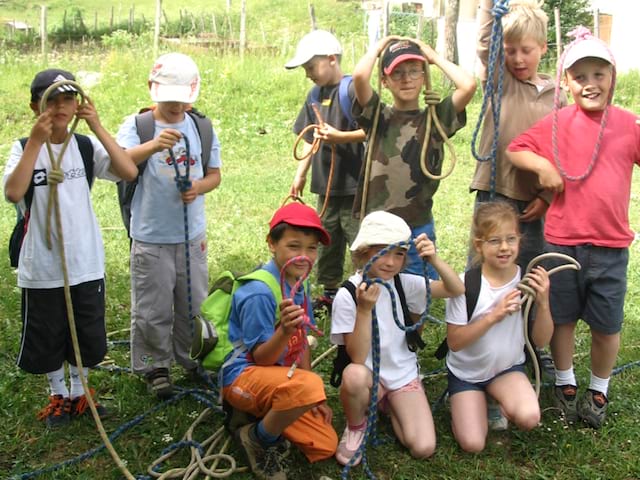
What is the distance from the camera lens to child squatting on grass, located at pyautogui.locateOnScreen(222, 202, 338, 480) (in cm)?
306

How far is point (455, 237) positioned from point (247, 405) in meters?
3.66

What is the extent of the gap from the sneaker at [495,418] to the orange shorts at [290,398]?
78cm

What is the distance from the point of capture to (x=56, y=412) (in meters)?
3.56

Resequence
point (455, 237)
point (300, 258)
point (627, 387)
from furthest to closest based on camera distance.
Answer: point (455, 237)
point (627, 387)
point (300, 258)

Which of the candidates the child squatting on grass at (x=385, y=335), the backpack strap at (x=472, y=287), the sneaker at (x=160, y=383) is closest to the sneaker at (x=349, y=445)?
the child squatting on grass at (x=385, y=335)

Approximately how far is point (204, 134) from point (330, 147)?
1050 mm

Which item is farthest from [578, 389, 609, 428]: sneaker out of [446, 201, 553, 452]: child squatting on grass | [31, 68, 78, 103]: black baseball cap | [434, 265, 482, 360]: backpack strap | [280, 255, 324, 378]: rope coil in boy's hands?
[31, 68, 78, 103]: black baseball cap

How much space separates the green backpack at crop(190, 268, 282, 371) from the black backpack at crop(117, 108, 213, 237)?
802 millimetres

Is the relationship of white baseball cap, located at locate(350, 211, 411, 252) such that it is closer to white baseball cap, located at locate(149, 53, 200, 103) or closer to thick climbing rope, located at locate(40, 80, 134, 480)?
white baseball cap, located at locate(149, 53, 200, 103)

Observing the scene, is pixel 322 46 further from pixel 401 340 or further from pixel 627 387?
pixel 627 387

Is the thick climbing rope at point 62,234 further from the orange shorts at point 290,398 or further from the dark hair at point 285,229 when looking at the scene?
the dark hair at point 285,229

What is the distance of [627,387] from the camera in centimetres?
395

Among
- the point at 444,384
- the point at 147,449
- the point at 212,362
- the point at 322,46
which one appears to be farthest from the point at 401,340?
the point at 322,46

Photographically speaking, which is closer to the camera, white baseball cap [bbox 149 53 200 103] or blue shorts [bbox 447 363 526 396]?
blue shorts [bbox 447 363 526 396]
